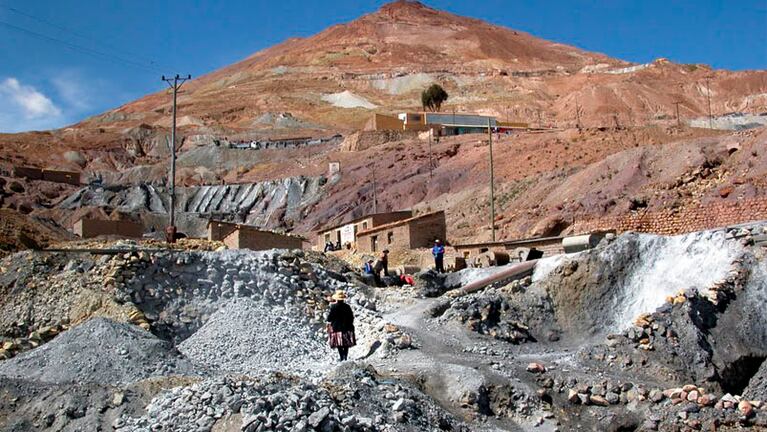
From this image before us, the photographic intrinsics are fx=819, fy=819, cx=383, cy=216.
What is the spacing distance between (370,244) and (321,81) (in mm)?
95723

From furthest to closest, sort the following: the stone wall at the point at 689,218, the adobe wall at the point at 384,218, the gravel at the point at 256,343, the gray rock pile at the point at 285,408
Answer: the adobe wall at the point at 384,218
the stone wall at the point at 689,218
the gravel at the point at 256,343
the gray rock pile at the point at 285,408

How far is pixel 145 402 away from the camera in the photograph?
474 inches

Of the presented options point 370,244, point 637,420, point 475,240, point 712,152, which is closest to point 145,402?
point 637,420

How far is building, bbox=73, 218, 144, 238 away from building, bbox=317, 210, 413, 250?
8872mm

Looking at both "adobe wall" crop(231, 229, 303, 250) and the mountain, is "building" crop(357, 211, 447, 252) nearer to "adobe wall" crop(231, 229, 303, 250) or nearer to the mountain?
"adobe wall" crop(231, 229, 303, 250)

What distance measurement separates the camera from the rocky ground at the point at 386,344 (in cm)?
1204

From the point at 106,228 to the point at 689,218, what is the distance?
22.2m

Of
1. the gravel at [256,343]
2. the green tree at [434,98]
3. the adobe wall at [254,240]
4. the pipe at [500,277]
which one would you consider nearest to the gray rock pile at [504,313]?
the pipe at [500,277]

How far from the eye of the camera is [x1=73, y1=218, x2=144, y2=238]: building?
31.3 m

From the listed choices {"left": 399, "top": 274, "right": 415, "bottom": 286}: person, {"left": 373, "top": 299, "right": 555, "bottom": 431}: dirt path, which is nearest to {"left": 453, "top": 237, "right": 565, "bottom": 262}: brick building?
{"left": 399, "top": 274, "right": 415, "bottom": 286}: person

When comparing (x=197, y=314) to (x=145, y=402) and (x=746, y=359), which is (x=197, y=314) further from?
(x=746, y=359)

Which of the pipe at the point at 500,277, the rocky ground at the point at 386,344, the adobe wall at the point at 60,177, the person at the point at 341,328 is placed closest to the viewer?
the rocky ground at the point at 386,344

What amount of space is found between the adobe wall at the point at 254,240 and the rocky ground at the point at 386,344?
17.9 feet

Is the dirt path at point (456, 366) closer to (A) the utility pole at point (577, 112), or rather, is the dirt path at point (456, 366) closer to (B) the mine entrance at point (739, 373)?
(B) the mine entrance at point (739, 373)
